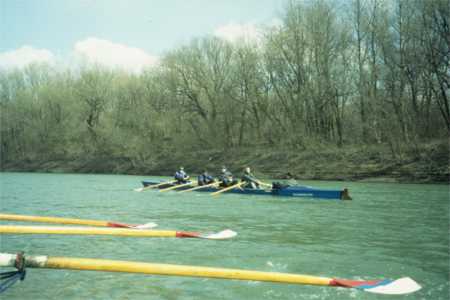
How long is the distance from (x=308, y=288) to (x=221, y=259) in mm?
2136

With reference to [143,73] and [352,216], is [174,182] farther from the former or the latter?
[143,73]

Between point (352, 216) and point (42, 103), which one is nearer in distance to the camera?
point (352, 216)

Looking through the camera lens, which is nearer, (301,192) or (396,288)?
(396,288)

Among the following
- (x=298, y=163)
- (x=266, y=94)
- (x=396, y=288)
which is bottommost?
(x=396, y=288)

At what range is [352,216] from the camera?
46.8 ft

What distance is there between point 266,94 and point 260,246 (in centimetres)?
3311

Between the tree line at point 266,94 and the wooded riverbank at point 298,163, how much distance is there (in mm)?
1040

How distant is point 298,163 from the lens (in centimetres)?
3569

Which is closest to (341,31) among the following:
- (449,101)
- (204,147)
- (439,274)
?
(449,101)

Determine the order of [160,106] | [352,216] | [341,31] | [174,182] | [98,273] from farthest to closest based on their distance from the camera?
[160,106]
[341,31]
[174,182]
[352,216]
[98,273]

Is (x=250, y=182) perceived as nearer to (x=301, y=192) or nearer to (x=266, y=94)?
(x=301, y=192)

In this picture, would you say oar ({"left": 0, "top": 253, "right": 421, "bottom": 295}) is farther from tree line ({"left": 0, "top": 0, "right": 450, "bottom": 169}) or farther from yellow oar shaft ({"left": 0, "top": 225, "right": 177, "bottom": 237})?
tree line ({"left": 0, "top": 0, "right": 450, "bottom": 169})

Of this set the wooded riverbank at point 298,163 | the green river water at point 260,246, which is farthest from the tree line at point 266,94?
the green river water at point 260,246

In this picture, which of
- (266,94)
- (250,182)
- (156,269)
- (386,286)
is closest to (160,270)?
(156,269)
